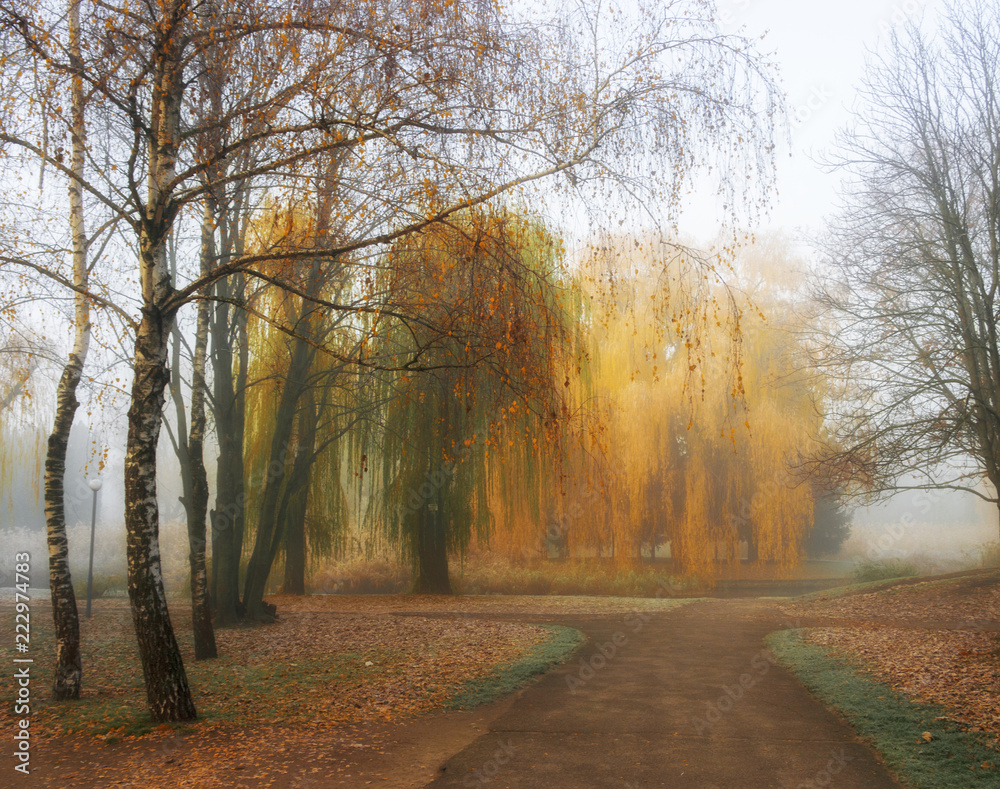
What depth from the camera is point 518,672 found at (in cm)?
762

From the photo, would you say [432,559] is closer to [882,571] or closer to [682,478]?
[682,478]

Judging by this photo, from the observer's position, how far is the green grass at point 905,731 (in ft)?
14.8

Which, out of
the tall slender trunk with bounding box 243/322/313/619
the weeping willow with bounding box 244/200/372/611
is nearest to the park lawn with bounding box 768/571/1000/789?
the weeping willow with bounding box 244/200/372/611

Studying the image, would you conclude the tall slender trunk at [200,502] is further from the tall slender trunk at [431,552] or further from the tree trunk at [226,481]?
the tall slender trunk at [431,552]

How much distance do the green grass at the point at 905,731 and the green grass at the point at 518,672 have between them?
Answer: 2.72 meters

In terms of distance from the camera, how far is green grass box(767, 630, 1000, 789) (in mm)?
4516

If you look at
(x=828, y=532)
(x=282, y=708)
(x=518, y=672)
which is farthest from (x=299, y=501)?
(x=828, y=532)

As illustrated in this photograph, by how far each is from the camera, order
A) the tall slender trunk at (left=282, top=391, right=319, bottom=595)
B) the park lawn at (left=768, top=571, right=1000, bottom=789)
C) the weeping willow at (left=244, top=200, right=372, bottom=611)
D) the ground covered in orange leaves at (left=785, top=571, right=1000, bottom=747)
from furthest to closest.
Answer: the tall slender trunk at (left=282, top=391, right=319, bottom=595) → the weeping willow at (left=244, top=200, right=372, bottom=611) → the ground covered in orange leaves at (left=785, top=571, right=1000, bottom=747) → the park lawn at (left=768, top=571, right=1000, bottom=789)

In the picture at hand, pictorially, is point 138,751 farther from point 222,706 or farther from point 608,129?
point 608,129

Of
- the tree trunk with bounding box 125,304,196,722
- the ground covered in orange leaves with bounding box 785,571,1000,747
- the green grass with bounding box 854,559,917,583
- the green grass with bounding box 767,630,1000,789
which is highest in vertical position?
the tree trunk with bounding box 125,304,196,722

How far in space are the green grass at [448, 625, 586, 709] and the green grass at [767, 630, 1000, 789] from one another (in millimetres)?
2722

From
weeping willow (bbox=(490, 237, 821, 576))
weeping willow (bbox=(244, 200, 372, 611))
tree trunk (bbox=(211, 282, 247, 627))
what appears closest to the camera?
tree trunk (bbox=(211, 282, 247, 627))

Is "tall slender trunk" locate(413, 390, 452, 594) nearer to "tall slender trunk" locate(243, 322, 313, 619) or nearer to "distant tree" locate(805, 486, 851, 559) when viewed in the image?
"tall slender trunk" locate(243, 322, 313, 619)

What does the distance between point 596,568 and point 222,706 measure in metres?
14.2
